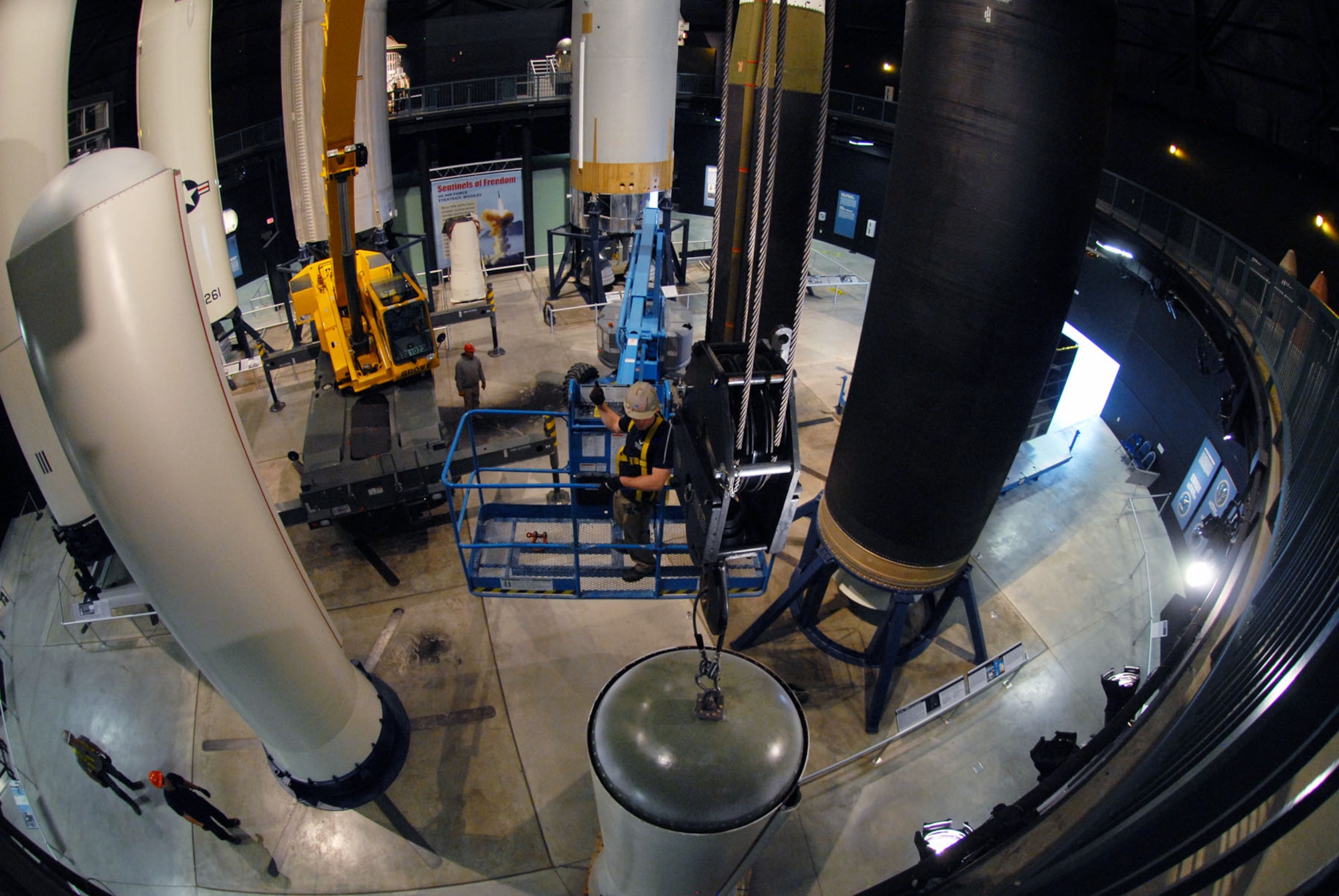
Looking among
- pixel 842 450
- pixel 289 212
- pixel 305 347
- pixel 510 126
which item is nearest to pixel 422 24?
pixel 510 126

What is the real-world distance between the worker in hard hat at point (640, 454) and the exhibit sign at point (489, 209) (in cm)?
1405

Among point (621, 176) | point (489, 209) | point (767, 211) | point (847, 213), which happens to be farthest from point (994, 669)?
point (847, 213)

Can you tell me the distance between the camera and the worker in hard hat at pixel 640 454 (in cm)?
683

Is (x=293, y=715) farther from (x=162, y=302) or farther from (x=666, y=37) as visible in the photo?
(x=666, y=37)

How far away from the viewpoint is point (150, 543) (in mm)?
4941

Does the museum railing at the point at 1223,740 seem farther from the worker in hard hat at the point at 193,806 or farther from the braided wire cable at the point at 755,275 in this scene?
the worker in hard hat at the point at 193,806

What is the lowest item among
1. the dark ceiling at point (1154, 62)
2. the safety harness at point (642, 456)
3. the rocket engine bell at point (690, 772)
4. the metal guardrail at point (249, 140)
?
the rocket engine bell at point (690, 772)

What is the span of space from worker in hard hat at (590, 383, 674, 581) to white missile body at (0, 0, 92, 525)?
573 cm

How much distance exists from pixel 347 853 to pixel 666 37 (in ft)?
50.7

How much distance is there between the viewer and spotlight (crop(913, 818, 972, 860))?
20.6ft

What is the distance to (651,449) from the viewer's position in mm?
7148

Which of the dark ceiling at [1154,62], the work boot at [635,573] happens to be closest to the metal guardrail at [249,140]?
the dark ceiling at [1154,62]

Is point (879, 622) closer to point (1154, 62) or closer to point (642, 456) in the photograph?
point (642, 456)

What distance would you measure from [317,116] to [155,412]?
43.5 ft
